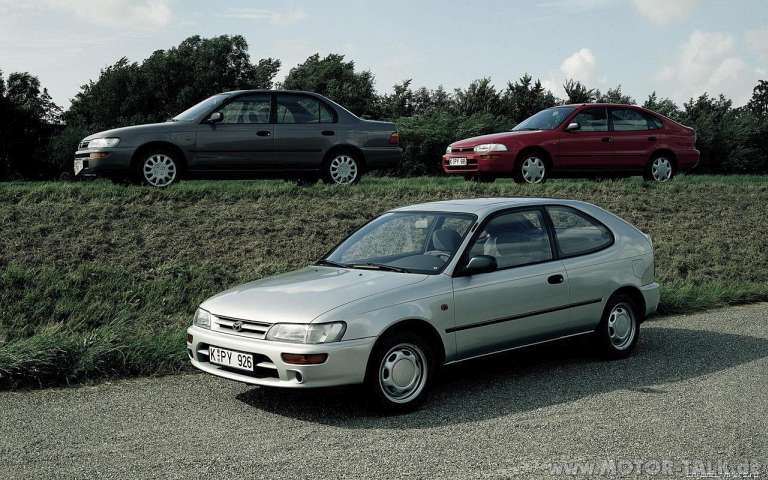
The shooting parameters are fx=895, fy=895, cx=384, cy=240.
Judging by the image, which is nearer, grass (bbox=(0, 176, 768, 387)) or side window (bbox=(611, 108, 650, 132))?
grass (bbox=(0, 176, 768, 387))

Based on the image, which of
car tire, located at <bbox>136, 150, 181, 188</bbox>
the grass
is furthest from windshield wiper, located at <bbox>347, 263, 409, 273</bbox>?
car tire, located at <bbox>136, 150, 181, 188</bbox>

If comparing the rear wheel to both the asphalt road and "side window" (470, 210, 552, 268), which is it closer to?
the asphalt road

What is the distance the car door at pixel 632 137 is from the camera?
16.8 meters

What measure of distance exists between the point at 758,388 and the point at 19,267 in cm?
710

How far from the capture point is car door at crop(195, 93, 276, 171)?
1371 cm

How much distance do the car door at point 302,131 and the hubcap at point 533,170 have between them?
369cm

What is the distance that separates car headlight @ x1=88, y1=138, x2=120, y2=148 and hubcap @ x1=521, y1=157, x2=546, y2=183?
7.00 m

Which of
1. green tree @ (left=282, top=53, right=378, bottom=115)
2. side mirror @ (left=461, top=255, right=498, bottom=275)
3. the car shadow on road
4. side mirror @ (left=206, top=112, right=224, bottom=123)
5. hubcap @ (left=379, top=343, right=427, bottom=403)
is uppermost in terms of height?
green tree @ (left=282, top=53, right=378, bottom=115)

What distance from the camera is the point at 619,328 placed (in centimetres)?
773

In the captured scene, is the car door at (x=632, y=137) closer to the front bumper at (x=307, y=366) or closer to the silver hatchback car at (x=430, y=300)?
the silver hatchback car at (x=430, y=300)

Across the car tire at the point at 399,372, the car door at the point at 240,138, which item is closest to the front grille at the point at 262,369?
the car tire at the point at 399,372

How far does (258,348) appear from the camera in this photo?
19.4ft

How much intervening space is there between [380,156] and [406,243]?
798 centimetres

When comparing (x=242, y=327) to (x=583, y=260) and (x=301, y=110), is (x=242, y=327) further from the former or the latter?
(x=301, y=110)
